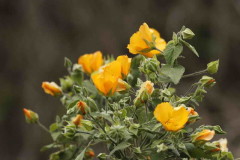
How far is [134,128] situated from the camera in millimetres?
790

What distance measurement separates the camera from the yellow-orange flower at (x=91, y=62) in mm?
1053

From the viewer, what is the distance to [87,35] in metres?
3.42

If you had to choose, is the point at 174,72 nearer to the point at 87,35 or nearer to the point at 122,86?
the point at 122,86

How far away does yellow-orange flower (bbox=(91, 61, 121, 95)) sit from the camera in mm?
847

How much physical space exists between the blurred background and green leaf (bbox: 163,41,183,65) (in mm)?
2482

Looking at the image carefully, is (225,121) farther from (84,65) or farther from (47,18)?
(84,65)

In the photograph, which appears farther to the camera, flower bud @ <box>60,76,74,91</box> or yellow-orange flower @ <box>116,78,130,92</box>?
flower bud @ <box>60,76,74,91</box>

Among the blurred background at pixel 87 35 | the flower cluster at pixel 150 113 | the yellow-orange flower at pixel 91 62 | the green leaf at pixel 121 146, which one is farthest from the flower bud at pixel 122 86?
the blurred background at pixel 87 35

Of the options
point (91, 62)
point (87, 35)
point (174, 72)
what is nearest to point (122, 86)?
point (174, 72)

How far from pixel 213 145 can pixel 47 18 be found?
272 centimetres

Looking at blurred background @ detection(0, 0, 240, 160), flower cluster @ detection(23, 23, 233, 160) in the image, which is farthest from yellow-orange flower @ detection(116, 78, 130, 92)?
blurred background @ detection(0, 0, 240, 160)

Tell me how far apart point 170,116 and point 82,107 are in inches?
6.6

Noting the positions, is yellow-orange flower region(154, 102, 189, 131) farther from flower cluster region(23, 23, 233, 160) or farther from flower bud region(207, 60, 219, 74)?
flower bud region(207, 60, 219, 74)

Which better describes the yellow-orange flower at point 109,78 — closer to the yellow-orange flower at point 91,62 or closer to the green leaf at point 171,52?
the green leaf at point 171,52
